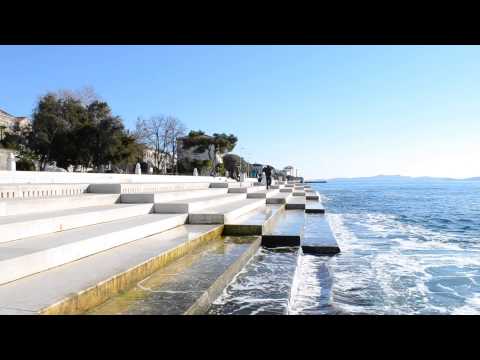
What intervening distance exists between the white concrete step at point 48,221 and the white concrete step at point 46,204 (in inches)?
7.7

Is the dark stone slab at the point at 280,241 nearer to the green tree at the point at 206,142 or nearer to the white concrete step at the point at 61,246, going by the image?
the white concrete step at the point at 61,246

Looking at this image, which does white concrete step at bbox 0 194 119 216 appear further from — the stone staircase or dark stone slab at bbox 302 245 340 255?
dark stone slab at bbox 302 245 340 255

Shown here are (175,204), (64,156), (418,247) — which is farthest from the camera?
(64,156)

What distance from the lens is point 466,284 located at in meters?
6.13

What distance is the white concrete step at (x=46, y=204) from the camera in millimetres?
5582

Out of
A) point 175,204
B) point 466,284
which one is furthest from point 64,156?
point 466,284

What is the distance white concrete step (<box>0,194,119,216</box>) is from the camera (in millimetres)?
5582

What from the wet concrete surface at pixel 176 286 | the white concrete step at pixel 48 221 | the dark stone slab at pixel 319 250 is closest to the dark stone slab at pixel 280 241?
the dark stone slab at pixel 319 250
